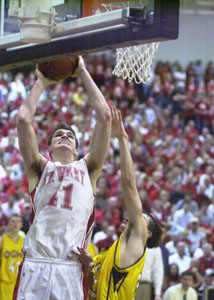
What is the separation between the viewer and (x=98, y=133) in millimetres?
4871

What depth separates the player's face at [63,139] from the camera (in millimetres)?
4984

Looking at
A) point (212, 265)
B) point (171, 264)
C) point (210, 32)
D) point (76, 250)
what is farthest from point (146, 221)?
point (210, 32)

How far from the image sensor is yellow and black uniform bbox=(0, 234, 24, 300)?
885cm

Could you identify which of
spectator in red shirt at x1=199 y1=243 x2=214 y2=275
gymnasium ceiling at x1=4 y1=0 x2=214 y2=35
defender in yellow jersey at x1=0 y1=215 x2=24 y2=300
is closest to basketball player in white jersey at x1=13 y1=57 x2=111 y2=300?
defender in yellow jersey at x1=0 y1=215 x2=24 y2=300

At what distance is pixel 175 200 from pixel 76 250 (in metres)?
9.36

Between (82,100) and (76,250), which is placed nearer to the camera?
(76,250)

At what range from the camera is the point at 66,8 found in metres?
5.53

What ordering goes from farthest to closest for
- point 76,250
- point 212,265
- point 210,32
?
point 210,32
point 212,265
point 76,250

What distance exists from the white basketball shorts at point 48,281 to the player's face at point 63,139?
83 centimetres

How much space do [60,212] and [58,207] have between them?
36 millimetres

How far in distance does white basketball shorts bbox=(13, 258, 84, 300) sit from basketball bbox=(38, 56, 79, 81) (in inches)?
51.1

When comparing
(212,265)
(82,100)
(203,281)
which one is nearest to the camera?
(203,281)

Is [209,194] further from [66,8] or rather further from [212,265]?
[66,8]

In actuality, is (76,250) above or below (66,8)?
below
